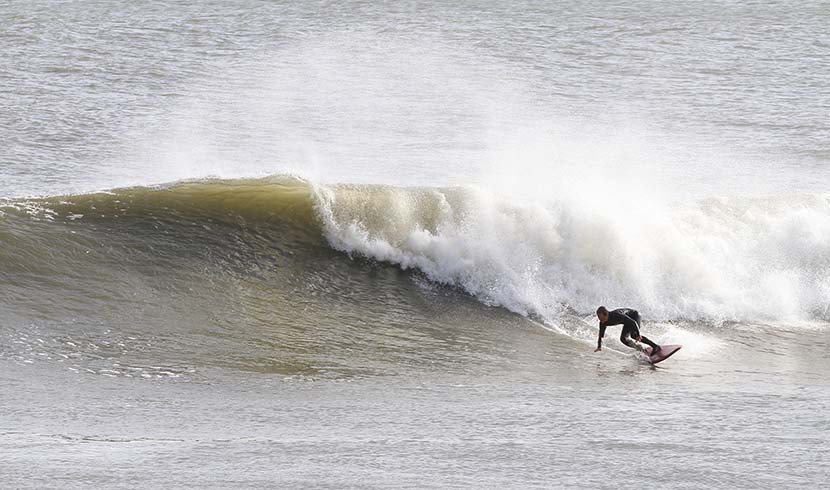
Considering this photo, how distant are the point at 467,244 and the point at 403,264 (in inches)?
33.5

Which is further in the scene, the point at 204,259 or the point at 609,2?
the point at 609,2

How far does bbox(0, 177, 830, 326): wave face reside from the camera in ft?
46.4

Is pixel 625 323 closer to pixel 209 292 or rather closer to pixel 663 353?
pixel 663 353

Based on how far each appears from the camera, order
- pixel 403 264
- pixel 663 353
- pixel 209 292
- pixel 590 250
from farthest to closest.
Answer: pixel 403 264 → pixel 590 250 → pixel 209 292 → pixel 663 353

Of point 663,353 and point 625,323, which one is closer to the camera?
point 663,353

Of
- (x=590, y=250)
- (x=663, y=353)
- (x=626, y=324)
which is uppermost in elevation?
(x=590, y=250)

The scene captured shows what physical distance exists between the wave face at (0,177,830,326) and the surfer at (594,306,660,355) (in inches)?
53.3

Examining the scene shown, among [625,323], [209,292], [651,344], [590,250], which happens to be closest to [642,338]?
[651,344]

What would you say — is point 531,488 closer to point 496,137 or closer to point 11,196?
point 11,196

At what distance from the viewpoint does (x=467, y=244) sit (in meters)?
14.9

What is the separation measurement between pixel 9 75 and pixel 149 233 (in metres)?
11.9

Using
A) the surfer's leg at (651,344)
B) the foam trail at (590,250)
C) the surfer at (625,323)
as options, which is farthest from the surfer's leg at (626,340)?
the foam trail at (590,250)

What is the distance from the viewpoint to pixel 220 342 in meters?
12.1

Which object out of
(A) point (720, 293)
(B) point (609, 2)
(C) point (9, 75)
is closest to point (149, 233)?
(A) point (720, 293)
